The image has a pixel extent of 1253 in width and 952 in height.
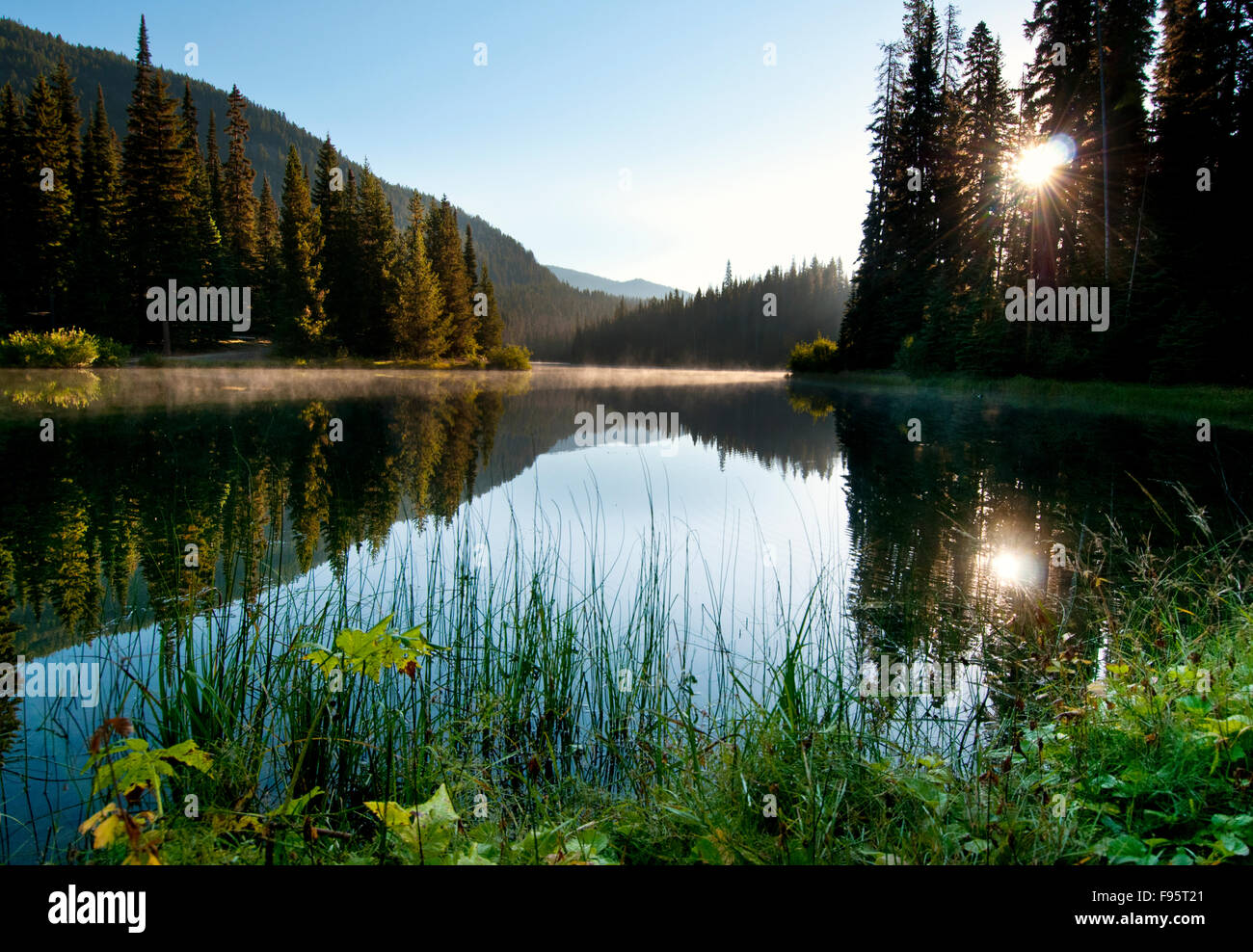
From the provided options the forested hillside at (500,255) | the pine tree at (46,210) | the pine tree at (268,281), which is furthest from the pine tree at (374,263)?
the forested hillside at (500,255)

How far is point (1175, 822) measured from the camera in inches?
82.4

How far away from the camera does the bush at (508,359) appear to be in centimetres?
4784

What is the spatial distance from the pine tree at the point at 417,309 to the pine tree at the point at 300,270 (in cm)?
432

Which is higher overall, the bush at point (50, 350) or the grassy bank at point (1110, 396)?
the bush at point (50, 350)

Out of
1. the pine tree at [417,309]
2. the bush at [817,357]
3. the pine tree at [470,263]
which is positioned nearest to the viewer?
the pine tree at [417,309]

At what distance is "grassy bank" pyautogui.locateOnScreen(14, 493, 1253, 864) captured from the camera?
76.7 inches

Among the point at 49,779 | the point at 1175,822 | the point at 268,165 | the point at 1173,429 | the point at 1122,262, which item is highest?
the point at 268,165

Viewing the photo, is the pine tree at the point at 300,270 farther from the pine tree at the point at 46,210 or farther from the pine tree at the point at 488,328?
the pine tree at the point at 488,328

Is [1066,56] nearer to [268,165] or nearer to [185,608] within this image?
[185,608]

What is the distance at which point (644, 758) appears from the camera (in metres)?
2.95

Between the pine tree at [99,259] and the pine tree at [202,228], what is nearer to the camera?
the pine tree at [99,259]

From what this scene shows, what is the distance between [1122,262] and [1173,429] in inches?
385
